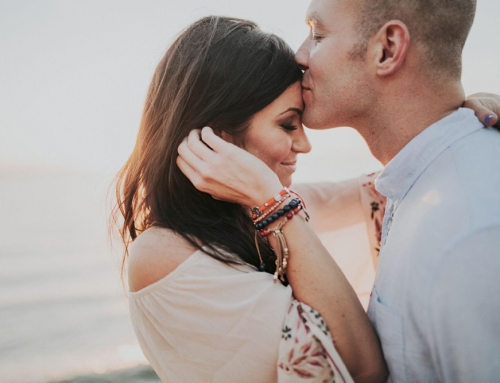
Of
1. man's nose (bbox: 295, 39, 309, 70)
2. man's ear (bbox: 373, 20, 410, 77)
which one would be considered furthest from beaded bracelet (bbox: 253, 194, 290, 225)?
man's nose (bbox: 295, 39, 309, 70)

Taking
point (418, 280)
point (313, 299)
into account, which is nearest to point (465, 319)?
point (418, 280)

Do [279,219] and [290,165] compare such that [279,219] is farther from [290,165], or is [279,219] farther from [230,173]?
[290,165]

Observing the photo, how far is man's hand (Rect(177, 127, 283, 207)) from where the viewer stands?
7.36ft

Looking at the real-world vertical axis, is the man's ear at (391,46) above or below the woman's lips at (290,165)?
above

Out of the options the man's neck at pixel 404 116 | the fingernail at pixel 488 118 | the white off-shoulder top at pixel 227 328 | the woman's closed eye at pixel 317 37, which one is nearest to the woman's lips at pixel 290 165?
the man's neck at pixel 404 116

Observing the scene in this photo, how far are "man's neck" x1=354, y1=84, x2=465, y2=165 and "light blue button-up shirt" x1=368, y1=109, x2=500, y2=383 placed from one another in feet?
0.38

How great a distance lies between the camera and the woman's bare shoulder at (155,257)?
219 centimetres

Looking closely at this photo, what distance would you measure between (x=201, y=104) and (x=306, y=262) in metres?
1.06

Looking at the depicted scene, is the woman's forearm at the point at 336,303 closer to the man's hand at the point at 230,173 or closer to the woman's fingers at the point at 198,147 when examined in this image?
the man's hand at the point at 230,173

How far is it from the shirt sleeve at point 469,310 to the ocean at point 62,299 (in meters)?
1.90

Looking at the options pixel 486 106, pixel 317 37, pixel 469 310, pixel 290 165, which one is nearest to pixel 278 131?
pixel 290 165

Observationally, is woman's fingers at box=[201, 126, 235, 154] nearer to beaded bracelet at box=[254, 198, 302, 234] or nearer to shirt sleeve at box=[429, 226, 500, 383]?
beaded bracelet at box=[254, 198, 302, 234]

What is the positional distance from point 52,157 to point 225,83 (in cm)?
2157

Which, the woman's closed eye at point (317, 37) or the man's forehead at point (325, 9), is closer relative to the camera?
the man's forehead at point (325, 9)
